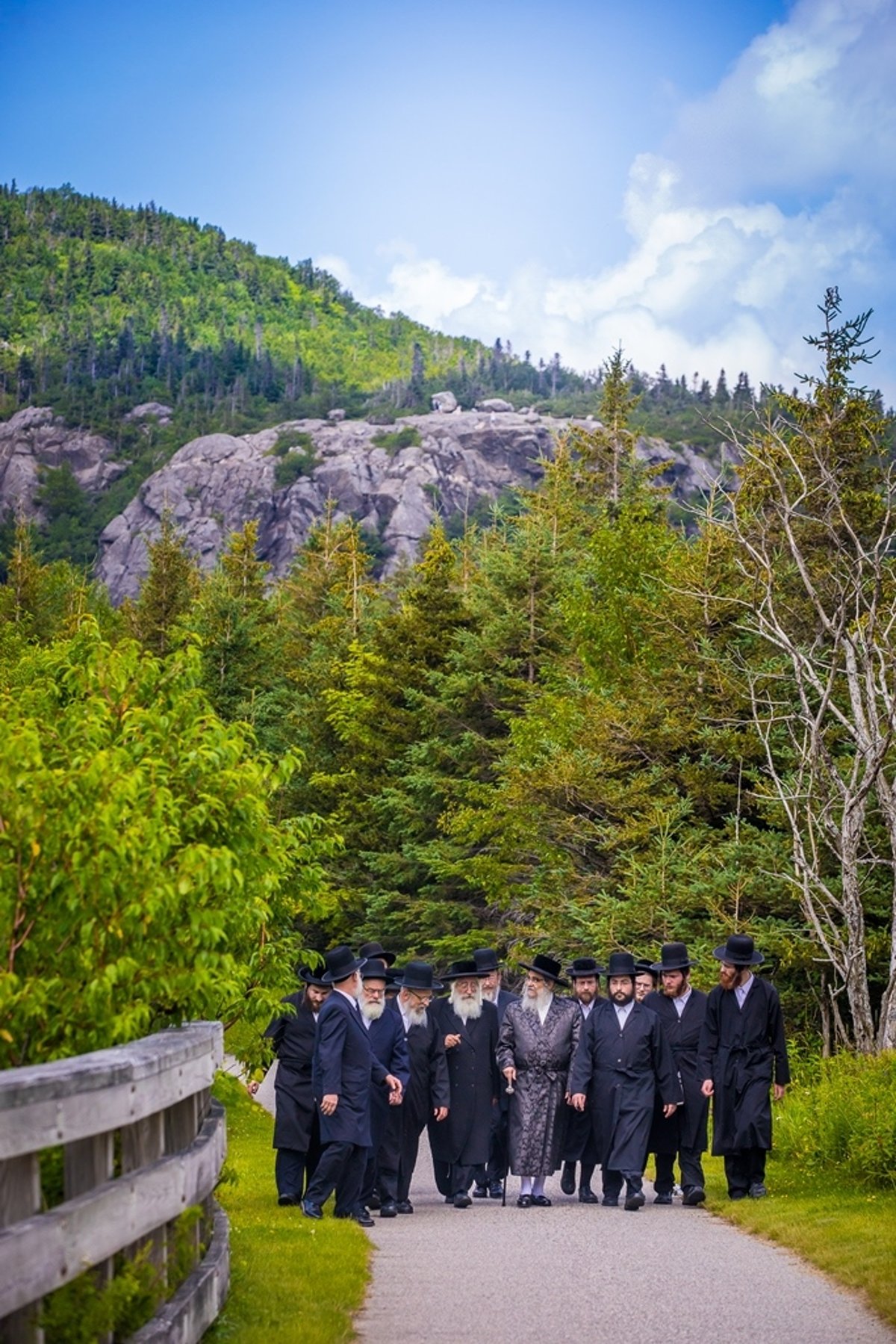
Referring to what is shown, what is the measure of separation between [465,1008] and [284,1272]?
5.93 m

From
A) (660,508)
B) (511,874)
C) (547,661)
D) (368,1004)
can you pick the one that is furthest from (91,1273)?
(660,508)

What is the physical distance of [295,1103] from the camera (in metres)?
13.2

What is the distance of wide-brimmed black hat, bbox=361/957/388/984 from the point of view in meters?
13.8

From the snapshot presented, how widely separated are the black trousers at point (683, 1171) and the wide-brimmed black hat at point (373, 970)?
2.88m

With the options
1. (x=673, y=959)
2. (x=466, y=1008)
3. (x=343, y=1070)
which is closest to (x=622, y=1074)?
(x=673, y=959)

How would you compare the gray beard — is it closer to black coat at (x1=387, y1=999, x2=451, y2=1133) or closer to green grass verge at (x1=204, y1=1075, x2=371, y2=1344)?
black coat at (x1=387, y1=999, x2=451, y2=1133)

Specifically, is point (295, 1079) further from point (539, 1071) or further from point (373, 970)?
point (539, 1071)

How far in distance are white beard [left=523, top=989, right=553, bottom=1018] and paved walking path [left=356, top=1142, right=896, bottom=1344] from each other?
7.15 feet

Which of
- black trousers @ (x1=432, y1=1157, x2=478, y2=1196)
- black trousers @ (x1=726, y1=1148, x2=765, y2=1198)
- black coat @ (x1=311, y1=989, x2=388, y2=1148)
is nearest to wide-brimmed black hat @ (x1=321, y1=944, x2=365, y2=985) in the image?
black coat @ (x1=311, y1=989, x2=388, y2=1148)

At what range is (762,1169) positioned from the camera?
13766mm

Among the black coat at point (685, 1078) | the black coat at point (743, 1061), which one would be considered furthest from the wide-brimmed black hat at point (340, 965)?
the black coat at point (743, 1061)

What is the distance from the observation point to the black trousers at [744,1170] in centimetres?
1374

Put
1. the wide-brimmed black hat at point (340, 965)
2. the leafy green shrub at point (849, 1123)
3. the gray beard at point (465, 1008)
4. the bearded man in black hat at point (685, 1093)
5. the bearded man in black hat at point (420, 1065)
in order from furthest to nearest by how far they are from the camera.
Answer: the gray beard at point (465, 1008) < the bearded man in black hat at point (420, 1065) < the bearded man in black hat at point (685, 1093) < the leafy green shrub at point (849, 1123) < the wide-brimmed black hat at point (340, 965)

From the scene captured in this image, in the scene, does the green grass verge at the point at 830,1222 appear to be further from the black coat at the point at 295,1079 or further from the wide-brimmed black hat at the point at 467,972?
the black coat at the point at 295,1079
